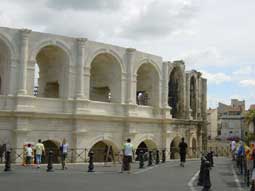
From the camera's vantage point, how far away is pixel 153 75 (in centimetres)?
3606

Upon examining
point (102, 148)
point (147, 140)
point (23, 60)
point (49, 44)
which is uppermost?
point (49, 44)

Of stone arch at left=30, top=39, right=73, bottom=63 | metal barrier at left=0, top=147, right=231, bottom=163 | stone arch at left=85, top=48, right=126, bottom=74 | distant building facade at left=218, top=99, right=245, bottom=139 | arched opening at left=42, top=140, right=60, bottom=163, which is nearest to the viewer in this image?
metal barrier at left=0, top=147, right=231, bottom=163

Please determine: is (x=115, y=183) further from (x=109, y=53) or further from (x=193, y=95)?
(x=193, y=95)

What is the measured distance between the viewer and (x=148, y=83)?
1437 inches

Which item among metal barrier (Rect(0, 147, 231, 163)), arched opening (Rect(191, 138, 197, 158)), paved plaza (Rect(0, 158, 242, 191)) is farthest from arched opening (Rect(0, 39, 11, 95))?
arched opening (Rect(191, 138, 197, 158))

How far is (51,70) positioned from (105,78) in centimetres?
443

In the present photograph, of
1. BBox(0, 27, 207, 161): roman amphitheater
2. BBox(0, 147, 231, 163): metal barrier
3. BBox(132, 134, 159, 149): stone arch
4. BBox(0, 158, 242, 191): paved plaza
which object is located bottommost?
BBox(0, 158, 242, 191): paved plaza

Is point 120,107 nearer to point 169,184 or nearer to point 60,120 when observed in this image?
point 60,120

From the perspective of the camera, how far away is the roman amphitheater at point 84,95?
27.7 m

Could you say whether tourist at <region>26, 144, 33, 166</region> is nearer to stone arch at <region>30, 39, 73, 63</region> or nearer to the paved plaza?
the paved plaza

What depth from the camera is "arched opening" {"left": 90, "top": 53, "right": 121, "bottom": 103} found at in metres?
32.7

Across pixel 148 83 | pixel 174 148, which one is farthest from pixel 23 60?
pixel 174 148

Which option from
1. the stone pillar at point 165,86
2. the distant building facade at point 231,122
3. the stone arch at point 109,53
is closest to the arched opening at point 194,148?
the stone pillar at point 165,86

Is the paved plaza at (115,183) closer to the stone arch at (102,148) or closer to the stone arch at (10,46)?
the stone arch at (10,46)
